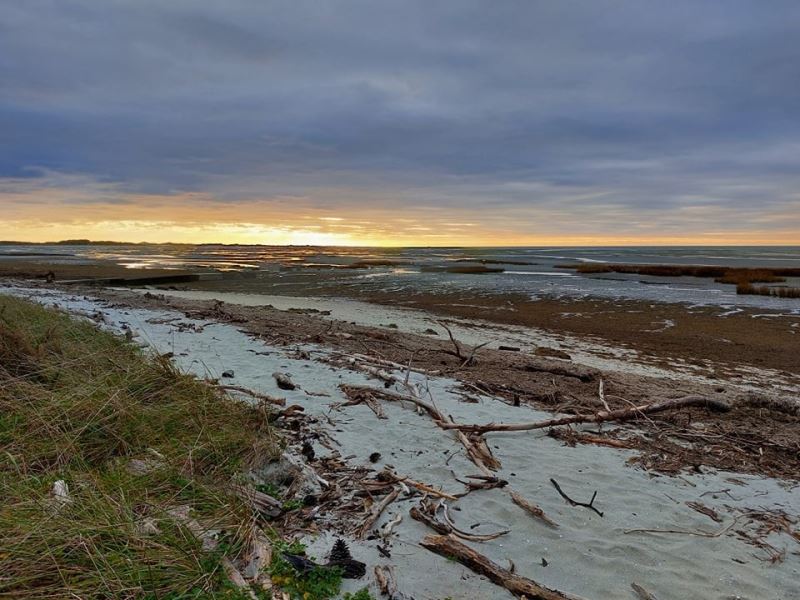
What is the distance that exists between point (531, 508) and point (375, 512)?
1349 millimetres

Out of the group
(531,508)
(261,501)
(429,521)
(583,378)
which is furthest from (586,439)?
(261,501)

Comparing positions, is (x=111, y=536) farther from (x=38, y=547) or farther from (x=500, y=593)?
(x=500, y=593)

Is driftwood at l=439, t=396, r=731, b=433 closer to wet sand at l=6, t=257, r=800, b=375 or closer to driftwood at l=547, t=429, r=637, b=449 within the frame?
driftwood at l=547, t=429, r=637, b=449

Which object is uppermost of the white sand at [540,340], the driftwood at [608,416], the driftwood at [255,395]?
the driftwood at [255,395]

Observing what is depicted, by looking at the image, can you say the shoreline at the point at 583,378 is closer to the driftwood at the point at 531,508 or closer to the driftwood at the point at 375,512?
the driftwood at the point at 531,508

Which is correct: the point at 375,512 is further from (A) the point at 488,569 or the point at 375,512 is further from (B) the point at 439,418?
(B) the point at 439,418

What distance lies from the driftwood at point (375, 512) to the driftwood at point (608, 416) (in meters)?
1.76

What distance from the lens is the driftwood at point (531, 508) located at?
4.00 m

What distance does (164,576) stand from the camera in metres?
2.79

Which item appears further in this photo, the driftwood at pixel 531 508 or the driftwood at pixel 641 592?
the driftwood at pixel 531 508

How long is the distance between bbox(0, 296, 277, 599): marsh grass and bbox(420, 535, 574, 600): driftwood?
1407mm

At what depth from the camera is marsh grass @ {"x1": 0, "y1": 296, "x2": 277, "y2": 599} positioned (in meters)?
2.73

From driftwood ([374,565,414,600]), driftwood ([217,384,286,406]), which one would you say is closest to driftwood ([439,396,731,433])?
driftwood ([217,384,286,406])

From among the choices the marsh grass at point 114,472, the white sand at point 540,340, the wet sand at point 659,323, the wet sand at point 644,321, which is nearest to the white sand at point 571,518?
the marsh grass at point 114,472
